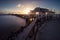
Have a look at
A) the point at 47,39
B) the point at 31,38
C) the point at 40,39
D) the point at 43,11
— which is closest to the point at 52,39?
→ the point at 47,39

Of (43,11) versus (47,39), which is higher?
(43,11)

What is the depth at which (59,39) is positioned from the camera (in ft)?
12.7

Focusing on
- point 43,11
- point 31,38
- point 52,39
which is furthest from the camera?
point 43,11

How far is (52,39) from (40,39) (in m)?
0.53

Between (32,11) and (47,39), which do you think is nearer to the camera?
(47,39)

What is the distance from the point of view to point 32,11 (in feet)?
83.8

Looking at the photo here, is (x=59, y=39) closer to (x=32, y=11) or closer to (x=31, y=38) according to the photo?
(x=31, y=38)

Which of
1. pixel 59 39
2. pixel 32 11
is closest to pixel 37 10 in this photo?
pixel 32 11

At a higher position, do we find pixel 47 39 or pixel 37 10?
pixel 37 10

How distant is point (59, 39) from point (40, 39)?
0.84 meters

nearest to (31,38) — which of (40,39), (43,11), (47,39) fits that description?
(40,39)

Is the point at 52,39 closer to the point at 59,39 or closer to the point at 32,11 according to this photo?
the point at 59,39

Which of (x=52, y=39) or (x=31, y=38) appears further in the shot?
(x=52, y=39)

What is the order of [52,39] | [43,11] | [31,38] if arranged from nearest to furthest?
1. [31,38]
2. [52,39]
3. [43,11]
